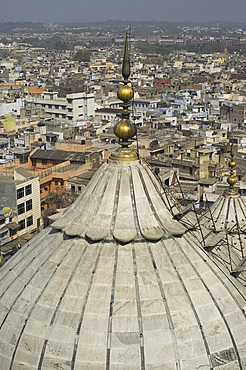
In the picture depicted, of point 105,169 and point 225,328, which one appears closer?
point 225,328

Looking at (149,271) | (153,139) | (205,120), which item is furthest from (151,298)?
(205,120)

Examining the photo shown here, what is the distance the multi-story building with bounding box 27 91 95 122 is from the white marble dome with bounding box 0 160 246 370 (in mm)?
38893

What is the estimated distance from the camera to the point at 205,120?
40.4m

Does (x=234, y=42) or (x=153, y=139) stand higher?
(x=234, y=42)

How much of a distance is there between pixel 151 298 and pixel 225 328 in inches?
27.5

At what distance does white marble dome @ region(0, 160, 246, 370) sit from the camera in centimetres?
510

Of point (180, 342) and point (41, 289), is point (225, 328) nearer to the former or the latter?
point (180, 342)

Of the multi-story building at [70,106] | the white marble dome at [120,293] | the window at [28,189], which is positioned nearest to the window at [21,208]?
the window at [28,189]

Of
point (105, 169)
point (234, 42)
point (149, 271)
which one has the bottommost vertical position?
point (149, 271)

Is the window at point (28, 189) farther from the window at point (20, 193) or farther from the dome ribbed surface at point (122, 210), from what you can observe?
the dome ribbed surface at point (122, 210)

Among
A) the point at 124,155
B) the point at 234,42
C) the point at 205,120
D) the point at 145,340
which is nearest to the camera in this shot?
the point at 145,340

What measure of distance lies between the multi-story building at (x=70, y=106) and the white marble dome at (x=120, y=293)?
1531 inches

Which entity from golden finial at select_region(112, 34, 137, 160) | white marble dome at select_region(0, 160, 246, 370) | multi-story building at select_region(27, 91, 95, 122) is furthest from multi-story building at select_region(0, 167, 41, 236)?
multi-story building at select_region(27, 91, 95, 122)

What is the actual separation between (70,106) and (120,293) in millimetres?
40525
